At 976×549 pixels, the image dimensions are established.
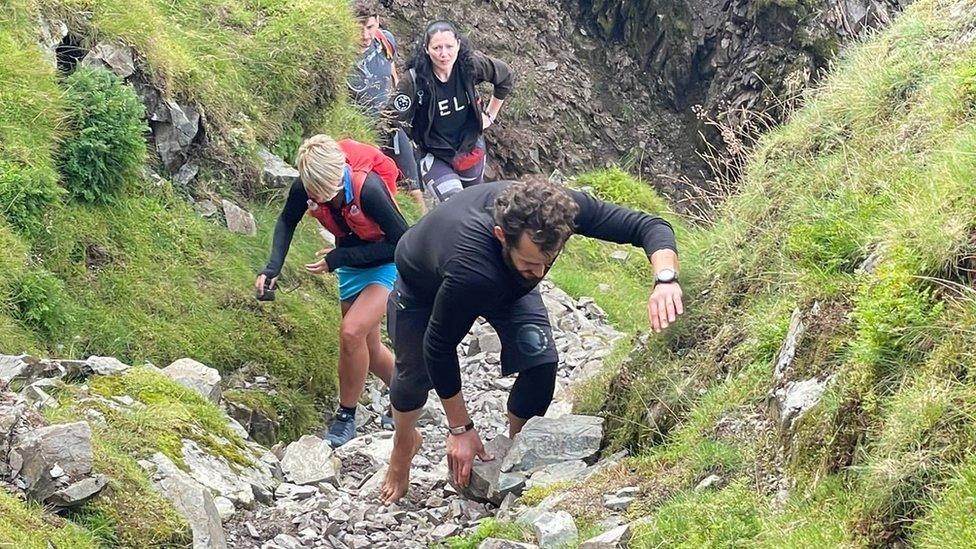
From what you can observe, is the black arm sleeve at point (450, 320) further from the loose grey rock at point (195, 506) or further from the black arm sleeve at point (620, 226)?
the loose grey rock at point (195, 506)

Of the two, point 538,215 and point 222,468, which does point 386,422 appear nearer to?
point 222,468

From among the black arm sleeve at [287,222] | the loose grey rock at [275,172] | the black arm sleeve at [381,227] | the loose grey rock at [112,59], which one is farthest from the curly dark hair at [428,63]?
the black arm sleeve at [381,227]

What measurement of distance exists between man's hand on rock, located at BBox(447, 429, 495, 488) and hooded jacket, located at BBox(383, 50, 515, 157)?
4867 millimetres

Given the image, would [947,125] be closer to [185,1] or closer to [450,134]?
[450,134]

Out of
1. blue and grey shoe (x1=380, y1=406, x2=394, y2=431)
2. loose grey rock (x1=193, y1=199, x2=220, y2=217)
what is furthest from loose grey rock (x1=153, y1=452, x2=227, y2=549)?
loose grey rock (x1=193, y1=199, x2=220, y2=217)

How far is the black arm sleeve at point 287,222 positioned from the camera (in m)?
7.64

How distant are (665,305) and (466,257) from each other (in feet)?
3.40

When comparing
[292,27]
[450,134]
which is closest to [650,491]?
[450,134]

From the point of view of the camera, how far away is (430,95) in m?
10.4

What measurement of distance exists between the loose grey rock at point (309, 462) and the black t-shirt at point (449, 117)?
12.3 feet

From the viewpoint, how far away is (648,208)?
16.3 m

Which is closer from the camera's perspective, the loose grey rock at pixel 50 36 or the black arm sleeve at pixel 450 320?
the black arm sleeve at pixel 450 320

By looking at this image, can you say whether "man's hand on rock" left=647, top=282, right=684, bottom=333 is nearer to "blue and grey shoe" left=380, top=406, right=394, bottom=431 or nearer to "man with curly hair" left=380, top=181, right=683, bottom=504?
"man with curly hair" left=380, top=181, right=683, bottom=504

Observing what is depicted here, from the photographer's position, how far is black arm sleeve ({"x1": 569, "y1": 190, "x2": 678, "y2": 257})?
18.5 ft
